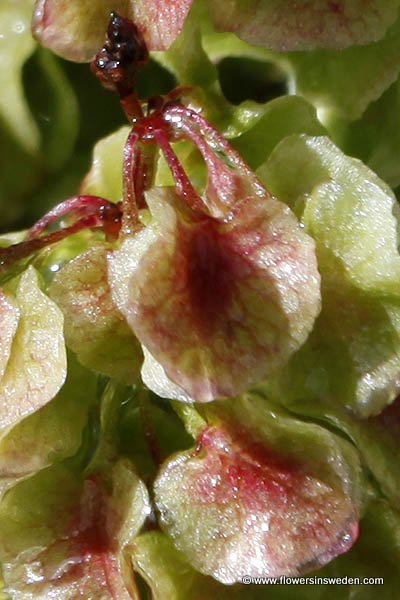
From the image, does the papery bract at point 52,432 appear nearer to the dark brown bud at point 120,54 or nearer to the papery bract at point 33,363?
the papery bract at point 33,363

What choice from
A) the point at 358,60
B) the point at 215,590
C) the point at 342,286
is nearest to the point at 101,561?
the point at 215,590

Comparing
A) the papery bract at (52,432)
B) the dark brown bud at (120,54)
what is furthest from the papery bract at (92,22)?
the papery bract at (52,432)

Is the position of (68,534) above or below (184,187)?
below

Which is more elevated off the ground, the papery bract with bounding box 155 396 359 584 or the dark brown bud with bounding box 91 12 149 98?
the dark brown bud with bounding box 91 12 149 98

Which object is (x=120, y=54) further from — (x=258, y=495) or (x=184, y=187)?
(x=258, y=495)

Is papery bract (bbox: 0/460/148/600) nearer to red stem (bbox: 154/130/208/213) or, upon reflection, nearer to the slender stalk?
the slender stalk

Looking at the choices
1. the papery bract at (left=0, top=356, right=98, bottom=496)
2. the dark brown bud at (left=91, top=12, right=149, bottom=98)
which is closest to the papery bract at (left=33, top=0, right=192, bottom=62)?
the dark brown bud at (left=91, top=12, right=149, bottom=98)

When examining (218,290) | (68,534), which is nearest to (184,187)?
(218,290)
